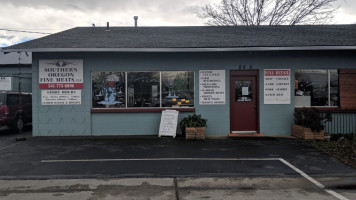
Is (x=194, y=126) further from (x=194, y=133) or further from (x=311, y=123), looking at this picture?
(x=311, y=123)

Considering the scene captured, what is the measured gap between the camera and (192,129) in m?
9.92

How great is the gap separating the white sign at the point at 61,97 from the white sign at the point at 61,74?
0.60ft

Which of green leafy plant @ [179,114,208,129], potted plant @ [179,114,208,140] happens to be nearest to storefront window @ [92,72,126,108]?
green leafy plant @ [179,114,208,129]

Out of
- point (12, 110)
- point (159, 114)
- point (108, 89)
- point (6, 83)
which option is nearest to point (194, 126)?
point (159, 114)

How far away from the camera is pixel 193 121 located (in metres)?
10.1

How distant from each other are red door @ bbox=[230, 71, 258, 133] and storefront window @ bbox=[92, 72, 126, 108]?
4.15 m

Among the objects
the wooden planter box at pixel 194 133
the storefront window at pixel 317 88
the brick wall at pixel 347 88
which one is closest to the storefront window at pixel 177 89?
the wooden planter box at pixel 194 133

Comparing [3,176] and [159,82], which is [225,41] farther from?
[3,176]

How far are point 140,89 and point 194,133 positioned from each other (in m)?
2.62

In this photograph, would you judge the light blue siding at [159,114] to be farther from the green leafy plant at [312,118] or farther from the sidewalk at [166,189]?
the sidewalk at [166,189]

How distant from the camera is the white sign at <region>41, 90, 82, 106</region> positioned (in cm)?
1049

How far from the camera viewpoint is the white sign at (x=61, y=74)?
34.3 feet

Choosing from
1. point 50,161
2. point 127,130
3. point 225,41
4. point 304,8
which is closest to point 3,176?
point 50,161

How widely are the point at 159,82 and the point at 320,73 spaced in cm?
603
